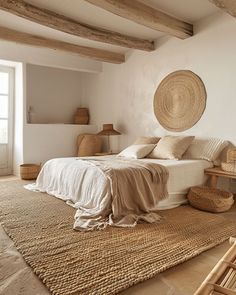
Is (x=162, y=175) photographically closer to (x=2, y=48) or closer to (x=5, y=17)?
(x=5, y=17)

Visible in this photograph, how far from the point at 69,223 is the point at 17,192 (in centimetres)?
148

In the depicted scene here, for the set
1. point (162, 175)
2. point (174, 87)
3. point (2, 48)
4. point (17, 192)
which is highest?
point (2, 48)

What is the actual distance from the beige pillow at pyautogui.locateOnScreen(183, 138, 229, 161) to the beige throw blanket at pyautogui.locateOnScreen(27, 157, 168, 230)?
87 centimetres

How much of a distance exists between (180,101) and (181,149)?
2.82 ft

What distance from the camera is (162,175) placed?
9.42ft

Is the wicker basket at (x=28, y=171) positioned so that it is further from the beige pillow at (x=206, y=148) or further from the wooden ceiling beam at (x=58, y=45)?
the beige pillow at (x=206, y=148)

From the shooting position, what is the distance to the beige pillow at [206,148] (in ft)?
11.2

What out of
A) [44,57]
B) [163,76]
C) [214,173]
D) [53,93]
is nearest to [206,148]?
[214,173]

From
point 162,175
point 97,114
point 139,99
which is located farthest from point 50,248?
point 97,114

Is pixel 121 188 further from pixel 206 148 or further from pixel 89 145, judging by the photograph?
pixel 89 145

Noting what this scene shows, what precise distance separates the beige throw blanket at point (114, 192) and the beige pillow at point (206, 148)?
0.87 meters

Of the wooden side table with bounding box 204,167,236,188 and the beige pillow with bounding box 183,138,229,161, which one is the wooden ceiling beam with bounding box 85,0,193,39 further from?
the wooden side table with bounding box 204,167,236,188

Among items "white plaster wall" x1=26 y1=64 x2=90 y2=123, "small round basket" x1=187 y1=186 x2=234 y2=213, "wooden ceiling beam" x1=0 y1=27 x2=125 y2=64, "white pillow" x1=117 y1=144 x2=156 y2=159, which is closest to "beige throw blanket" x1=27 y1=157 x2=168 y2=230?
"small round basket" x1=187 y1=186 x2=234 y2=213

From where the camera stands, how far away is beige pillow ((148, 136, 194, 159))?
3.53 metres
